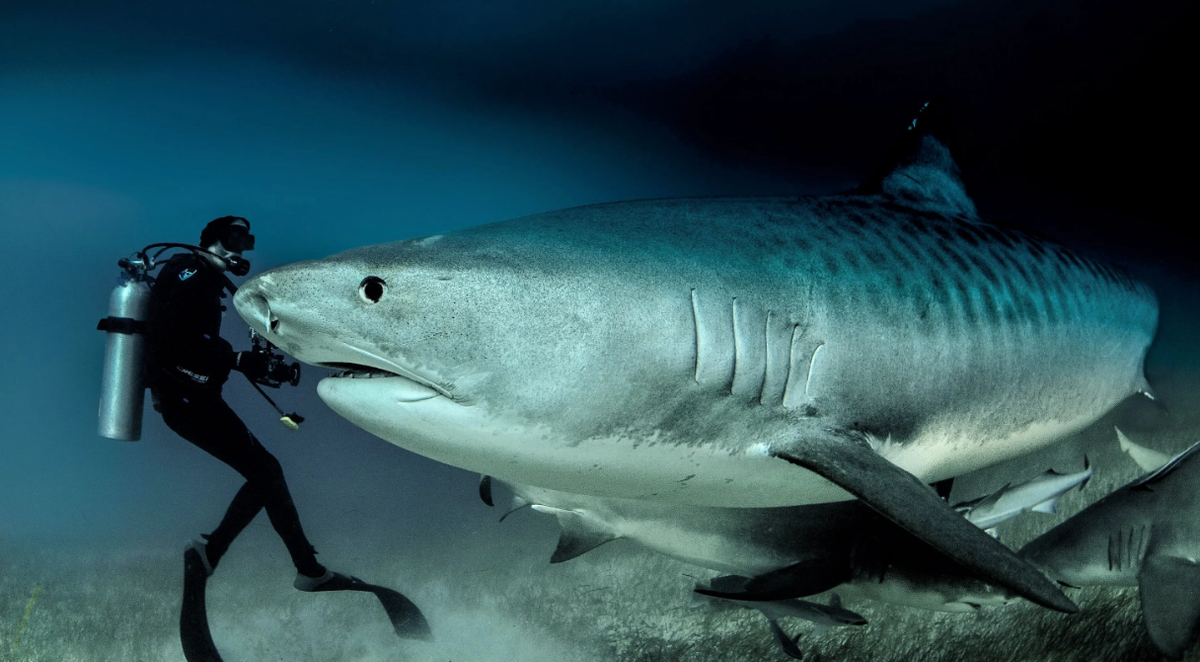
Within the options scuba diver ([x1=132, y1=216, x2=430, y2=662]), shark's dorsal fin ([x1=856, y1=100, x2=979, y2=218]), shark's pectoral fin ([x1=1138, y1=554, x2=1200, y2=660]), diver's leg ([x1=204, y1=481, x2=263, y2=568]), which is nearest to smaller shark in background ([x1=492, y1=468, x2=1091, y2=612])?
shark's pectoral fin ([x1=1138, y1=554, x2=1200, y2=660])

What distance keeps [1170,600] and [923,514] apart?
1957mm

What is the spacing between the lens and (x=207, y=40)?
7969mm

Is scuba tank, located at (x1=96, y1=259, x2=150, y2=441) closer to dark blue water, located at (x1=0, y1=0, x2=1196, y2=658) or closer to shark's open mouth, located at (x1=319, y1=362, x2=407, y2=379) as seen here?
dark blue water, located at (x1=0, y1=0, x2=1196, y2=658)

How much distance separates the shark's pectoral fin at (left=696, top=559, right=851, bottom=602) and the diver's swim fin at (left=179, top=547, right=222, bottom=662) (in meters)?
3.72

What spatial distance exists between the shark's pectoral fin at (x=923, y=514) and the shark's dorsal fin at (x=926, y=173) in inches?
62.9

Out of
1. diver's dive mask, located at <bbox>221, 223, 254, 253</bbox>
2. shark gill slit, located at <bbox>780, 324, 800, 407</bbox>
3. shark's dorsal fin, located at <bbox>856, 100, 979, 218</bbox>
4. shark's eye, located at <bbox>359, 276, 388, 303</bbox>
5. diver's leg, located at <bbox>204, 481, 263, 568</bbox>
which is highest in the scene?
shark's dorsal fin, located at <bbox>856, 100, 979, 218</bbox>

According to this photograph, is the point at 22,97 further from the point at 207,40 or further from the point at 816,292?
the point at 816,292

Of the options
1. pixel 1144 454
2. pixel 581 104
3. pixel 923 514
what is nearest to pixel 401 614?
pixel 923 514

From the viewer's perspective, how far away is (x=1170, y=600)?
2541 mm

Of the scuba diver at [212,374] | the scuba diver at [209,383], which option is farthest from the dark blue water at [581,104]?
the scuba diver at [212,374]

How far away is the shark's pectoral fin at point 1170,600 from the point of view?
2.45 meters

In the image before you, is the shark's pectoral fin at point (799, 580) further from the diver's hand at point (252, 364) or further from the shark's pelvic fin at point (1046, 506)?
the diver's hand at point (252, 364)

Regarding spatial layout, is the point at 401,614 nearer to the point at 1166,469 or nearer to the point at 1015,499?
the point at 1015,499

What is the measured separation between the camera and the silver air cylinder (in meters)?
4.44
